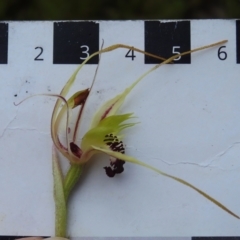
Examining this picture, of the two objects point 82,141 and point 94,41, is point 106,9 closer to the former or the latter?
point 94,41

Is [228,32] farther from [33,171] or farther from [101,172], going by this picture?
[33,171]

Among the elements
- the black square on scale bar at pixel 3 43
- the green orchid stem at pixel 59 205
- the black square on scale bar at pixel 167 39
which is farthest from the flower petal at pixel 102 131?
the black square on scale bar at pixel 3 43

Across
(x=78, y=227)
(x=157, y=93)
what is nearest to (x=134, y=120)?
(x=157, y=93)

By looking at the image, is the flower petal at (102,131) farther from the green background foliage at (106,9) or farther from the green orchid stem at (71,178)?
the green background foliage at (106,9)

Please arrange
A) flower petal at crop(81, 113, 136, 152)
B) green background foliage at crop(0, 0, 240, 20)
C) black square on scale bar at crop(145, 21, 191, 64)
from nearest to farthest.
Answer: flower petal at crop(81, 113, 136, 152), black square on scale bar at crop(145, 21, 191, 64), green background foliage at crop(0, 0, 240, 20)

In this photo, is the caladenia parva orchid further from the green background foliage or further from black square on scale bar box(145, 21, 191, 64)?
the green background foliage

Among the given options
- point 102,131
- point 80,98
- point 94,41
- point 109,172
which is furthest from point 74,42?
point 109,172

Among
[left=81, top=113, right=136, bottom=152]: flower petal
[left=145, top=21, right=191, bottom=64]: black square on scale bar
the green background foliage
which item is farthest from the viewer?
the green background foliage

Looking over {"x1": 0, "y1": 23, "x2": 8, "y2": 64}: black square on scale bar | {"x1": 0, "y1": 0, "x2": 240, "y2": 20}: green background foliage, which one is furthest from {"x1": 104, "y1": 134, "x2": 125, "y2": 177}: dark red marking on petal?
{"x1": 0, "y1": 0, "x2": 240, "y2": 20}: green background foliage
